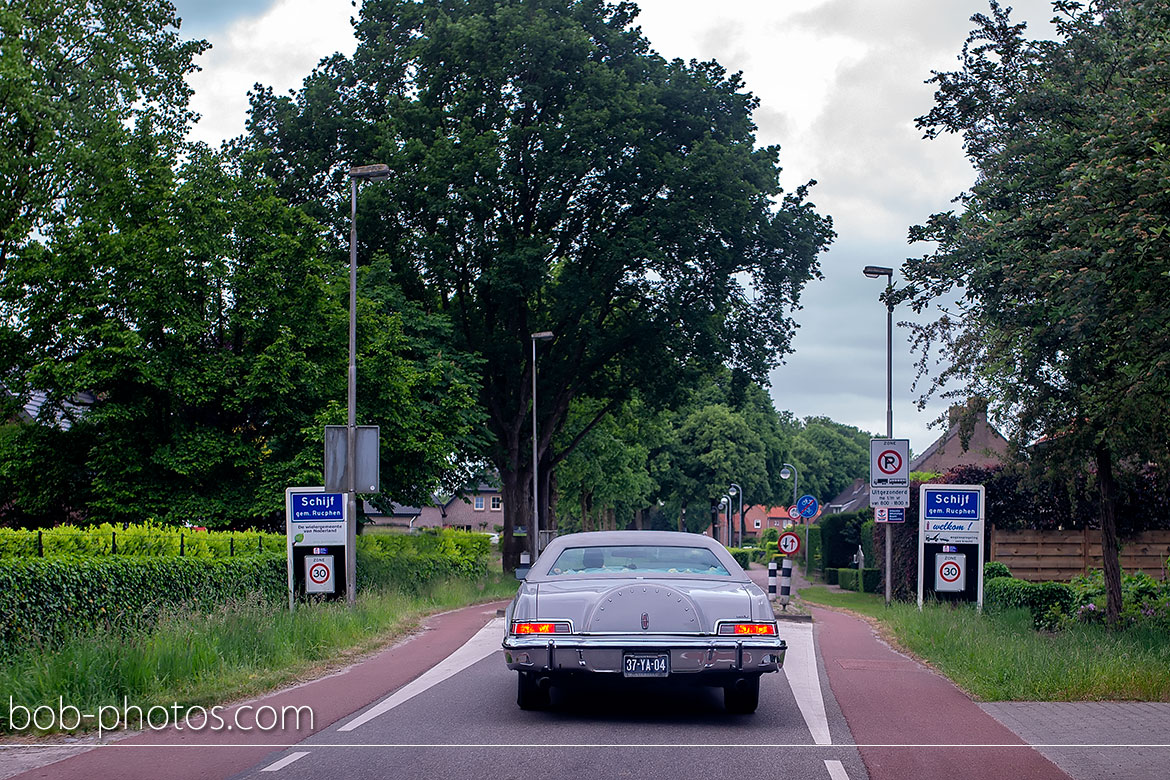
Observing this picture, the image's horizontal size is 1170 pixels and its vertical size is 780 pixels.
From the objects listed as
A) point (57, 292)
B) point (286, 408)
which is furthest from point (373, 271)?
point (57, 292)

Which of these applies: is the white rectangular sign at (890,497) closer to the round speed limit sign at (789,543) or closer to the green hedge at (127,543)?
the round speed limit sign at (789,543)

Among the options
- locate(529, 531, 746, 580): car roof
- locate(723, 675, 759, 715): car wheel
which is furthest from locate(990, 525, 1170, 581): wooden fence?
locate(723, 675, 759, 715): car wheel

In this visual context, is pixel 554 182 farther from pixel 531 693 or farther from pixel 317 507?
pixel 531 693

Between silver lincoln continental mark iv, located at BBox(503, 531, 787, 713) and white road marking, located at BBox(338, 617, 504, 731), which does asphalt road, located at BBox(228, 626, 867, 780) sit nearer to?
white road marking, located at BBox(338, 617, 504, 731)

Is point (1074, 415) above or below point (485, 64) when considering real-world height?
below

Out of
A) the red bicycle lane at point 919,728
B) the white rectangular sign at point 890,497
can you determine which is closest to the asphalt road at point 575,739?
the red bicycle lane at point 919,728

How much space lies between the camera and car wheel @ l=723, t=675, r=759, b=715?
9672 mm

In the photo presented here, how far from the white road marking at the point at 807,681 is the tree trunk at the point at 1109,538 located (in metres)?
4.36

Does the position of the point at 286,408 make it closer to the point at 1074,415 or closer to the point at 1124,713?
the point at 1074,415

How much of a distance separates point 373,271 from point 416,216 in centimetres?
291

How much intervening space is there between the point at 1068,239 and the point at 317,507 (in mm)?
11821

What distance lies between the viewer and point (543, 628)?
30.0 ft

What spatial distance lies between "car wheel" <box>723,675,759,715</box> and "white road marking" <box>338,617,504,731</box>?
9.63ft

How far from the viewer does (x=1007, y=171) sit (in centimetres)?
1600
